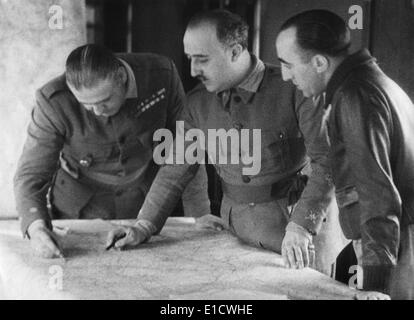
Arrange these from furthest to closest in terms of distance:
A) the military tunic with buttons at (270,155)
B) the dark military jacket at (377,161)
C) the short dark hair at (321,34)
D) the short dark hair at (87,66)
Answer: the short dark hair at (87,66) → the military tunic with buttons at (270,155) → the short dark hair at (321,34) → the dark military jacket at (377,161)

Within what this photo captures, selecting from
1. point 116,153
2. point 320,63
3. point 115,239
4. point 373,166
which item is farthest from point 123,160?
point 373,166

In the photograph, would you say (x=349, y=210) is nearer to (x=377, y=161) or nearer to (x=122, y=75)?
(x=377, y=161)

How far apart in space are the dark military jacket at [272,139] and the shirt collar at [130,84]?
19 cm

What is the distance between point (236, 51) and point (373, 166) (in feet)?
1.74

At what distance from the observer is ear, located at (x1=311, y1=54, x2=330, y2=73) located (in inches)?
59.2

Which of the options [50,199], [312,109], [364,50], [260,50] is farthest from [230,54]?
[50,199]

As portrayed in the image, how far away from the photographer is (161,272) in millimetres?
1520

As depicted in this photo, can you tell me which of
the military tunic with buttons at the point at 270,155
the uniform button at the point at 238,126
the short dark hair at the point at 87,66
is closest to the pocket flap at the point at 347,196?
the military tunic with buttons at the point at 270,155

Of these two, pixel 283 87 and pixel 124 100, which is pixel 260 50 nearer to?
pixel 283 87

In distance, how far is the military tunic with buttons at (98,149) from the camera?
74.2 inches

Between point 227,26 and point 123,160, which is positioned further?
point 123,160

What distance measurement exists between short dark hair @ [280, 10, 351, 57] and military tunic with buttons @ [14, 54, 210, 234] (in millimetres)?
463

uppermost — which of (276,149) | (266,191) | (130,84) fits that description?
(130,84)

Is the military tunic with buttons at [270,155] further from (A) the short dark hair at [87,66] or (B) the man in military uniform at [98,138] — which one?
(A) the short dark hair at [87,66]
